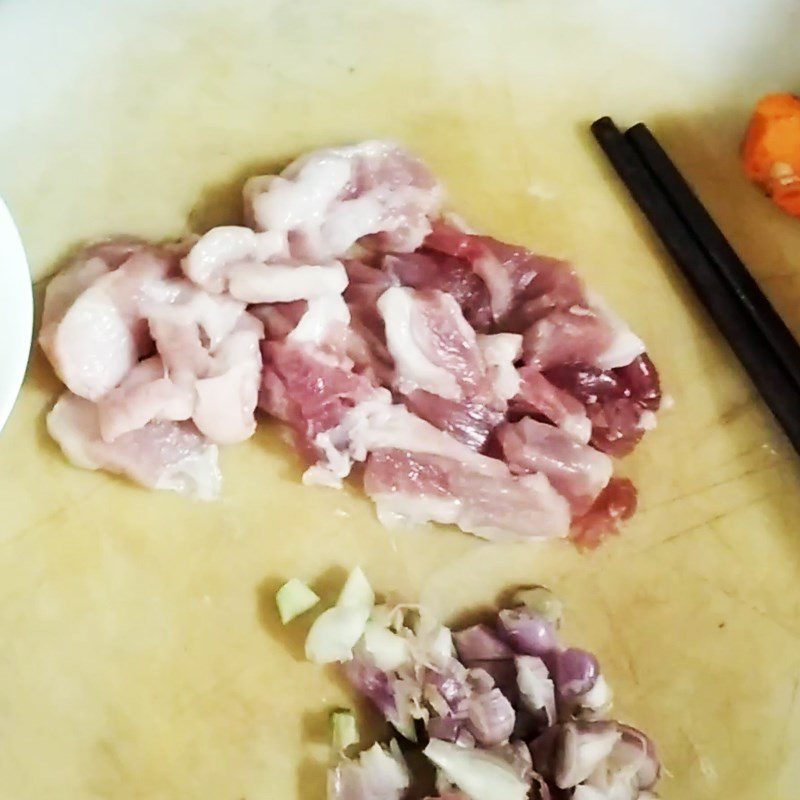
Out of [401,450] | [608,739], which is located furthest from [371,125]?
[608,739]

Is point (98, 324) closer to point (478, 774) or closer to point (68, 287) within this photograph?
point (68, 287)

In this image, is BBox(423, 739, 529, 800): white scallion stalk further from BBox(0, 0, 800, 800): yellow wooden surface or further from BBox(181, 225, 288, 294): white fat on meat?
BBox(181, 225, 288, 294): white fat on meat

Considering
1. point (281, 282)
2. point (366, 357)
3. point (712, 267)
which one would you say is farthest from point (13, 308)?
point (712, 267)

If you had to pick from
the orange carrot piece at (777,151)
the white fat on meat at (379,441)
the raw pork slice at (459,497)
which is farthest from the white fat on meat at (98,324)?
the orange carrot piece at (777,151)

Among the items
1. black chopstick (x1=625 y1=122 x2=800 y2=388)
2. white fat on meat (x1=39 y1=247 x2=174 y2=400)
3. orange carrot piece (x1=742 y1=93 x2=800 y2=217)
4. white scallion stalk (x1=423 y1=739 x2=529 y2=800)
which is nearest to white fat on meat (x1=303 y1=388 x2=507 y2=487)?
white fat on meat (x1=39 y1=247 x2=174 y2=400)

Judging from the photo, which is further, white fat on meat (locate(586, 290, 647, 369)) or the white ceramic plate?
white fat on meat (locate(586, 290, 647, 369))
